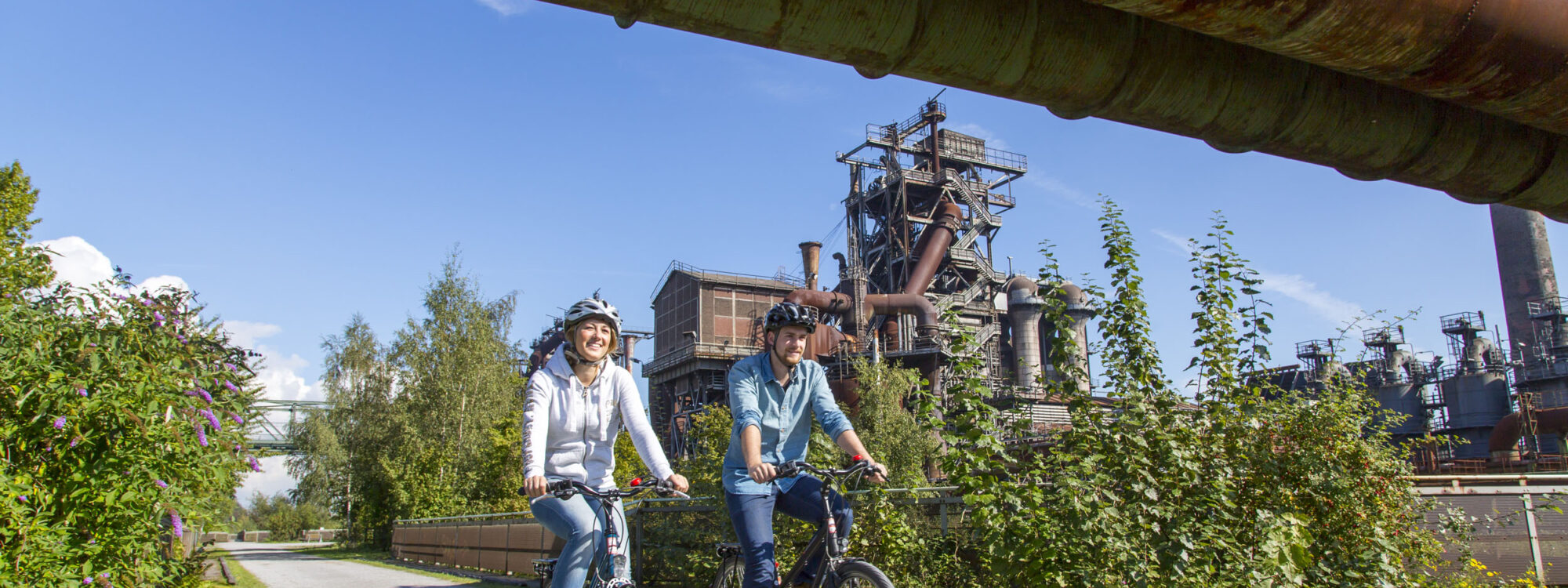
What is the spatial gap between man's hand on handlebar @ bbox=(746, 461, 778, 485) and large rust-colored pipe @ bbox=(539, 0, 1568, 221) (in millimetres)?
1636

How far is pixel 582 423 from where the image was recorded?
4.00 m

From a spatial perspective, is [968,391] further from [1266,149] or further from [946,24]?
[946,24]

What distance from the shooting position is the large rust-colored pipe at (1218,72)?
305 centimetres

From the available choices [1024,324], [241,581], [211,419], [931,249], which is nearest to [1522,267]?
[1024,324]

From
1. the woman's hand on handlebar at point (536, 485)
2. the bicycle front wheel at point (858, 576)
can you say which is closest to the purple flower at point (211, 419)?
the woman's hand on handlebar at point (536, 485)

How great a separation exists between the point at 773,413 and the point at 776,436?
11 cm

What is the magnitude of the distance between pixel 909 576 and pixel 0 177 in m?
23.4

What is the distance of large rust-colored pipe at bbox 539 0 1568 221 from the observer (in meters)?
3.05

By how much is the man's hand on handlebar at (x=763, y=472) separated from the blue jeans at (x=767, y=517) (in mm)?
309

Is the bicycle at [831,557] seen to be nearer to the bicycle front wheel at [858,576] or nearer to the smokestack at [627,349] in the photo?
the bicycle front wheel at [858,576]

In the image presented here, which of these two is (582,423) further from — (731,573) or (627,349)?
(627,349)

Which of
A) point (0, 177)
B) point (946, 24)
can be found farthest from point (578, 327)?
point (0, 177)

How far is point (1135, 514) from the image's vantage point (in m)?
4.79

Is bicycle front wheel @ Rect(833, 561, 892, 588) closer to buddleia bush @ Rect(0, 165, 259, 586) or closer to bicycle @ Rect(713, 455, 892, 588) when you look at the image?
bicycle @ Rect(713, 455, 892, 588)
